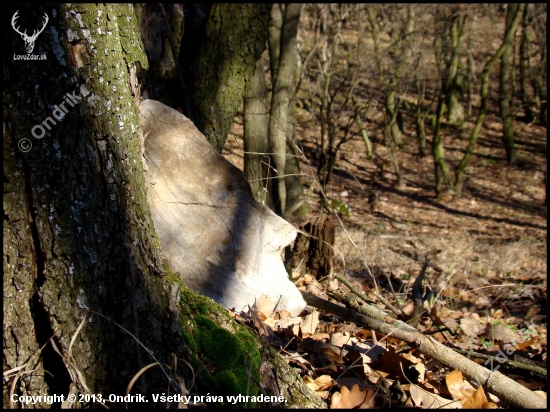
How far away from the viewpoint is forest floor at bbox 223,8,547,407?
3.19 m

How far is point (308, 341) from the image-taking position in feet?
8.46

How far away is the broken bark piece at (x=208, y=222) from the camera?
9.53 feet

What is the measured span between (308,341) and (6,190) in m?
1.62

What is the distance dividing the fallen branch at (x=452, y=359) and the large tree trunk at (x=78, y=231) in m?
0.82

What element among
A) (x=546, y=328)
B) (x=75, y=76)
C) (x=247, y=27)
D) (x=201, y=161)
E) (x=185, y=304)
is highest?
(x=247, y=27)

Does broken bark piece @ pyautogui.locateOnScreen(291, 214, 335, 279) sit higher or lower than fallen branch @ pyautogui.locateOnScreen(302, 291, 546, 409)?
lower

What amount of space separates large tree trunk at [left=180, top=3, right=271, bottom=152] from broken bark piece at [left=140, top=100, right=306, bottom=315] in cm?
136

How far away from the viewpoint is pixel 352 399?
2.01m

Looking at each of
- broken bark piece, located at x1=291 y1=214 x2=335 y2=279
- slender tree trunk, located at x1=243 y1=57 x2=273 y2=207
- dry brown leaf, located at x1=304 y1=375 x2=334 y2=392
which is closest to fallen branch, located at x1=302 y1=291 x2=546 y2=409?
dry brown leaf, located at x1=304 y1=375 x2=334 y2=392

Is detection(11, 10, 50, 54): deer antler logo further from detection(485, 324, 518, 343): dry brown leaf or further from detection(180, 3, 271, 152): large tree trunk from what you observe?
detection(485, 324, 518, 343): dry brown leaf

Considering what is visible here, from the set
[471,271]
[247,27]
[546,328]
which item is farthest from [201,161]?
[471,271]

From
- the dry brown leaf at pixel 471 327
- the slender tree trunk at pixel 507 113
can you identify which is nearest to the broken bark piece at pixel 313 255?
the dry brown leaf at pixel 471 327

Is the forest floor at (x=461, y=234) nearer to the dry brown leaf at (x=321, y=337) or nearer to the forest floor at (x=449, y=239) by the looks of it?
the forest floor at (x=449, y=239)

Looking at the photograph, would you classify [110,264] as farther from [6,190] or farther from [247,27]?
[247,27]
